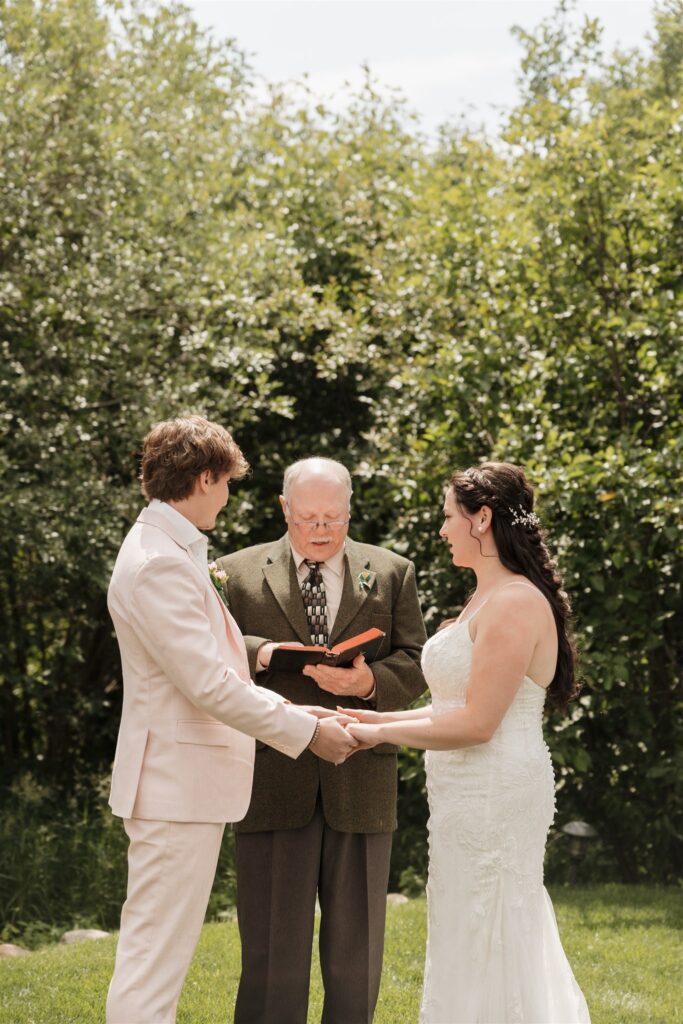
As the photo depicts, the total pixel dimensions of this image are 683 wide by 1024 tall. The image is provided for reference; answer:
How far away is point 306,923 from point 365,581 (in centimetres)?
118

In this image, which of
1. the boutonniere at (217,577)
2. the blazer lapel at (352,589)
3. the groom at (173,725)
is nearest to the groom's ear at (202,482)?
the groom at (173,725)

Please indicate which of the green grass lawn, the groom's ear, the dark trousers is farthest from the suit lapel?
the green grass lawn

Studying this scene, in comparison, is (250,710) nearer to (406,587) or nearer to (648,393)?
(406,587)

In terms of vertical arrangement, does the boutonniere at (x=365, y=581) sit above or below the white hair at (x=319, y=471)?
below

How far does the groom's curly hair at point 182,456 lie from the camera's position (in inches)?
143

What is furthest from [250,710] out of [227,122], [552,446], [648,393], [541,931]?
[227,122]

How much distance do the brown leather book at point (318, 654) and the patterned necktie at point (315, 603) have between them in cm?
19

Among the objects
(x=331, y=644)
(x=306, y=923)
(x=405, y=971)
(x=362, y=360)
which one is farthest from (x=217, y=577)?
(x=362, y=360)

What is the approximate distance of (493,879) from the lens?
3604mm

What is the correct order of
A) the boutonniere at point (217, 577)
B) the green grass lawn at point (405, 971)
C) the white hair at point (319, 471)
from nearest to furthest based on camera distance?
the boutonniere at point (217, 577) → the white hair at point (319, 471) → the green grass lawn at point (405, 971)

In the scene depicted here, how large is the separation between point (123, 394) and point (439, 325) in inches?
91.2

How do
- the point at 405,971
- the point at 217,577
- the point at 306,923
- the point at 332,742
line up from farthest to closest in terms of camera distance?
the point at 405,971 < the point at 306,923 < the point at 217,577 < the point at 332,742

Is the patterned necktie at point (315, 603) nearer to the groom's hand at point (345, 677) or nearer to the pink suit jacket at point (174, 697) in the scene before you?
the groom's hand at point (345, 677)

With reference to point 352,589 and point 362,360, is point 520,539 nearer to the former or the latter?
point 352,589
